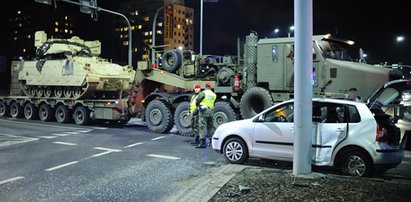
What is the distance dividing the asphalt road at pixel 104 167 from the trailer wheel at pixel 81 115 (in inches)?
164

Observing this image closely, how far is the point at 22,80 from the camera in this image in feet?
71.1

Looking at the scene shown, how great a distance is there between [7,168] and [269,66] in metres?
7.36

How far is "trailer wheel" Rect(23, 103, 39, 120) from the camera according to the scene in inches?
817

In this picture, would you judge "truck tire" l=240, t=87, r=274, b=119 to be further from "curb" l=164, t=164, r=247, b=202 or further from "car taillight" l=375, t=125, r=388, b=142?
"car taillight" l=375, t=125, r=388, b=142

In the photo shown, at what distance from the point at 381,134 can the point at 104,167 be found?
533 centimetres

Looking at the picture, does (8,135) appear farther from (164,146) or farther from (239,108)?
(239,108)

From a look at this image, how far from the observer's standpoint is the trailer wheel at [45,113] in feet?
65.1

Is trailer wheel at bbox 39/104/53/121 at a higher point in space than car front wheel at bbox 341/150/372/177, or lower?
higher

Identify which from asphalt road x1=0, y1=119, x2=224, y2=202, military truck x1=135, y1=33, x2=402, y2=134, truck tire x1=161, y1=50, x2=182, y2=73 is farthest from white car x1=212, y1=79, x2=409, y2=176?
truck tire x1=161, y1=50, x2=182, y2=73

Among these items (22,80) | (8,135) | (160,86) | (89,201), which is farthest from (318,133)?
(22,80)

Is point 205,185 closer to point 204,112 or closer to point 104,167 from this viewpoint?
point 104,167

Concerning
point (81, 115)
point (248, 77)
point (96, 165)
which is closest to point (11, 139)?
point (81, 115)

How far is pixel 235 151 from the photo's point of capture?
8.76 metres

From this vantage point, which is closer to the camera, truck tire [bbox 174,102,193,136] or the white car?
the white car
